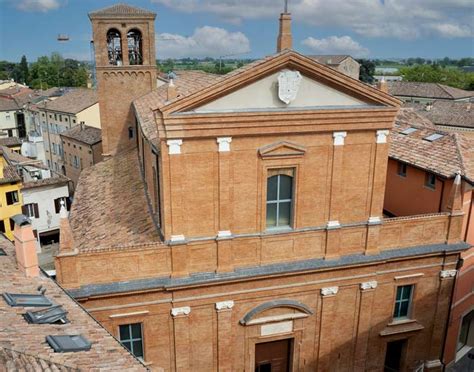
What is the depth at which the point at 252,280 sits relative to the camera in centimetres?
1462

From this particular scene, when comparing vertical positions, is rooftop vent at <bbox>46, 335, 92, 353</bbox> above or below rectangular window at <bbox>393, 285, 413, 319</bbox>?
above

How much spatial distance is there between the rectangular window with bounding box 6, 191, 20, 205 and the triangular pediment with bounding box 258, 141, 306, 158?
24844 mm

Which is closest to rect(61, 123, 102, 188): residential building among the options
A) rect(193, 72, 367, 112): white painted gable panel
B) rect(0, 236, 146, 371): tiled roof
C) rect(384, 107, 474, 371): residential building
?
rect(384, 107, 474, 371): residential building

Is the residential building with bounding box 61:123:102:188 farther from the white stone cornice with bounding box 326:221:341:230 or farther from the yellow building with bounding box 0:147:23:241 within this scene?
the white stone cornice with bounding box 326:221:341:230

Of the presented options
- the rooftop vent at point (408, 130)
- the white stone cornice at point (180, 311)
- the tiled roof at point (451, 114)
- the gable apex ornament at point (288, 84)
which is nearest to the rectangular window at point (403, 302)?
the white stone cornice at point (180, 311)

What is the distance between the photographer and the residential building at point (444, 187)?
1711 centimetres

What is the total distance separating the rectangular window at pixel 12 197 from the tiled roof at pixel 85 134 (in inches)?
411

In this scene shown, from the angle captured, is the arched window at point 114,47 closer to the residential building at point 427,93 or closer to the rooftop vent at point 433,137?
the rooftop vent at point 433,137

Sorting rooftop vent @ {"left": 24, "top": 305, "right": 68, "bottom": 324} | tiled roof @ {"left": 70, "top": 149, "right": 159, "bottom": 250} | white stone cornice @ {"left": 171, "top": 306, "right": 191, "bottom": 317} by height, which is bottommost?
white stone cornice @ {"left": 171, "top": 306, "right": 191, "bottom": 317}

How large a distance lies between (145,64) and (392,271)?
17358mm

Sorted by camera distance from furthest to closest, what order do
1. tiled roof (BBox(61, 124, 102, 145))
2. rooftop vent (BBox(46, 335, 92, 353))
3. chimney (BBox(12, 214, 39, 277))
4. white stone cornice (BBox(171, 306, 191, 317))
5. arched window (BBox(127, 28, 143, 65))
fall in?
tiled roof (BBox(61, 124, 102, 145)), arched window (BBox(127, 28, 143, 65)), white stone cornice (BBox(171, 306, 191, 317)), chimney (BBox(12, 214, 39, 277)), rooftop vent (BBox(46, 335, 92, 353))

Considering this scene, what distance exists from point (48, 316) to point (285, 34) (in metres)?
9.99

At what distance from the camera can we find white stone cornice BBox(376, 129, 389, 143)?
14.8 metres

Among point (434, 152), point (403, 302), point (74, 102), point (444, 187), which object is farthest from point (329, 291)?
point (74, 102)
